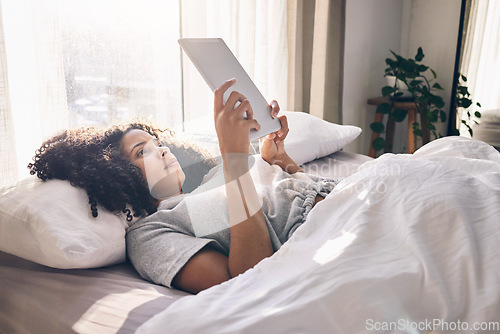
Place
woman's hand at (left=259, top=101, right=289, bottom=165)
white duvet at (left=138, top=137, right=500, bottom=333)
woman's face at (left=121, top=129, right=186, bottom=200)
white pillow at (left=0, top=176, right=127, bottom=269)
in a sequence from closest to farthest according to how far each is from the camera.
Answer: white duvet at (left=138, top=137, right=500, bottom=333) → white pillow at (left=0, top=176, right=127, bottom=269) → woman's face at (left=121, top=129, right=186, bottom=200) → woman's hand at (left=259, top=101, right=289, bottom=165)

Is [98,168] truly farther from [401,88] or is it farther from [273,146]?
[401,88]

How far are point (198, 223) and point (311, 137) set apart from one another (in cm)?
82

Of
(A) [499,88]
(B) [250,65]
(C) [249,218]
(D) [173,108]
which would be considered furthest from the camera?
(A) [499,88]

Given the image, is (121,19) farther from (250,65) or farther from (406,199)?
(406,199)

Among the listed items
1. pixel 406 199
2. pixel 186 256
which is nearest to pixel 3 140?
pixel 186 256

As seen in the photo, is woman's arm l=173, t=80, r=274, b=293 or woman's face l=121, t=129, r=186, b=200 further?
woman's face l=121, t=129, r=186, b=200

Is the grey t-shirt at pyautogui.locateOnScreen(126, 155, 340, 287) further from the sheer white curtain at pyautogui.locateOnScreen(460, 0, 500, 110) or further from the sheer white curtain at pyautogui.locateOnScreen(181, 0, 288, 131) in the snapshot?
the sheer white curtain at pyautogui.locateOnScreen(460, 0, 500, 110)

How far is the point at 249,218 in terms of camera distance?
91cm

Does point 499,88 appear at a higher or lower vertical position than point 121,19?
lower

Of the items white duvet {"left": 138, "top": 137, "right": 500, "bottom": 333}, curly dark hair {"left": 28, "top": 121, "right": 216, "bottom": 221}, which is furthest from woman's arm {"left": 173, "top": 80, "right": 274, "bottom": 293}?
curly dark hair {"left": 28, "top": 121, "right": 216, "bottom": 221}

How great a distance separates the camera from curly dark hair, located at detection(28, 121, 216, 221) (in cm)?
98

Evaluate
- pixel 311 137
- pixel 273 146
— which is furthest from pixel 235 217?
pixel 311 137

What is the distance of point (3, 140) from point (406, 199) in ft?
3.47

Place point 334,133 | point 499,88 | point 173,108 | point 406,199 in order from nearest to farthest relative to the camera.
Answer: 1. point 406,199
2. point 334,133
3. point 173,108
4. point 499,88
